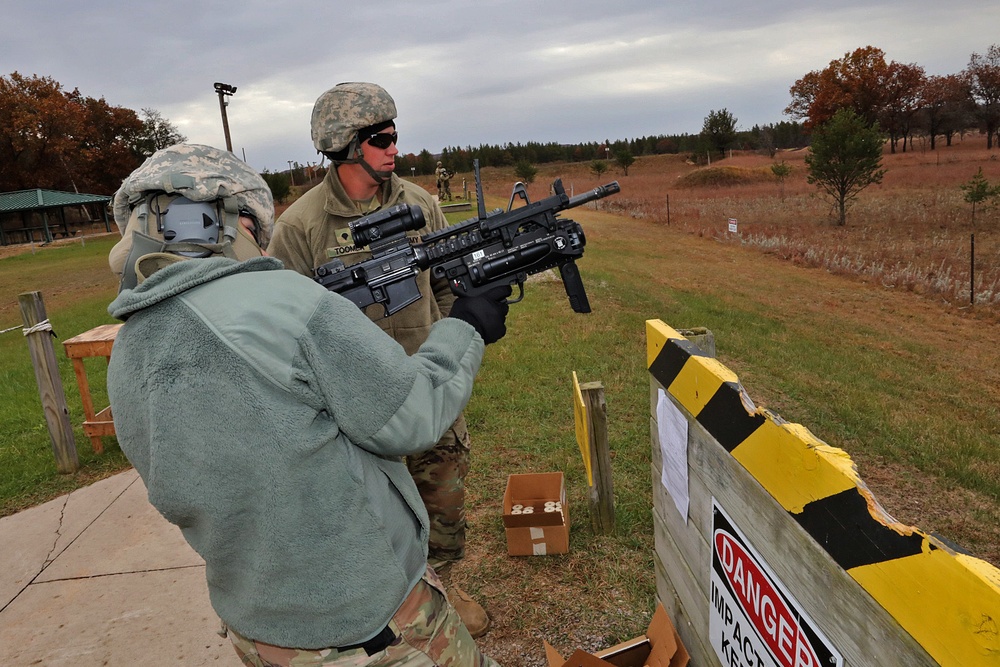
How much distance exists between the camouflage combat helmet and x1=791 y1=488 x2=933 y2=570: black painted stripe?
2485 millimetres

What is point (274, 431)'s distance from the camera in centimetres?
140

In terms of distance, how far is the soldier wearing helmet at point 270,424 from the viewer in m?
1.38

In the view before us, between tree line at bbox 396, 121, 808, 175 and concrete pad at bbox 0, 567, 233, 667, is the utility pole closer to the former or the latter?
concrete pad at bbox 0, 567, 233, 667

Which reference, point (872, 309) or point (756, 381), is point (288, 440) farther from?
point (872, 309)

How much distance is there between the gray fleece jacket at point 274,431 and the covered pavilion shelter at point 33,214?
146 feet

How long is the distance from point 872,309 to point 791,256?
20.8 feet

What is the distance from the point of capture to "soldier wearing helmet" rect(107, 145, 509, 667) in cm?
138

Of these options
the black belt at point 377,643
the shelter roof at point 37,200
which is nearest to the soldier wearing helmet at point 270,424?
the black belt at point 377,643

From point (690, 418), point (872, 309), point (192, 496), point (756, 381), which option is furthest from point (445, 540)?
point (872, 309)

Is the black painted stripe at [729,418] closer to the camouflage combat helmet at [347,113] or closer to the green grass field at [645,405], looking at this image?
the green grass field at [645,405]

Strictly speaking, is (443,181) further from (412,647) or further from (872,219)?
(412,647)

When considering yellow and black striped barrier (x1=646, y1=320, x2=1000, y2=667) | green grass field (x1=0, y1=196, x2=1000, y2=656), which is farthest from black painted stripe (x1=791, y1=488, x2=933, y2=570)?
green grass field (x1=0, y1=196, x2=1000, y2=656)

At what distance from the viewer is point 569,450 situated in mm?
5352

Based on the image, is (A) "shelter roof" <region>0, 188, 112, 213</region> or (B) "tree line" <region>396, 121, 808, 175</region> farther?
(B) "tree line" <region>396, 121, 808, 175</region>
